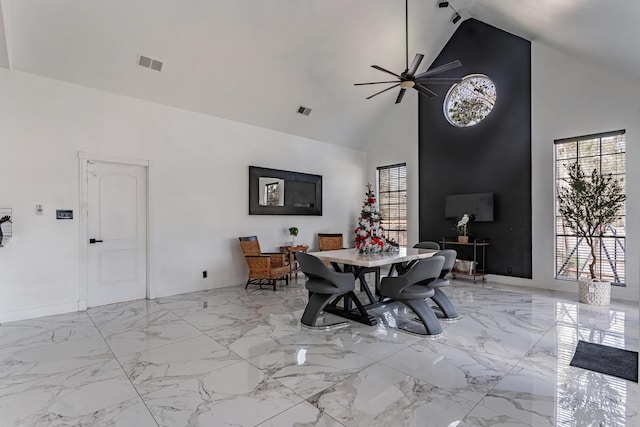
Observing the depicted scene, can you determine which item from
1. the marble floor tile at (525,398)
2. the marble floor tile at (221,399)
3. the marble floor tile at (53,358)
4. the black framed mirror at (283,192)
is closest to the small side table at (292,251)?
the black framed mirror at (283,192)

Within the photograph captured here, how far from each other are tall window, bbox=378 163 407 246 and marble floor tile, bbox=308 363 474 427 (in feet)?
17.8

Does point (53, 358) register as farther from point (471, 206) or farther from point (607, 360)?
point (471, 206)

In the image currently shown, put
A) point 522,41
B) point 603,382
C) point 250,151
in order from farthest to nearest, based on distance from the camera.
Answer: point 250,151 → point 522,41 → point 603,382

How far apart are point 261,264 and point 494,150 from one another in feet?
16.2

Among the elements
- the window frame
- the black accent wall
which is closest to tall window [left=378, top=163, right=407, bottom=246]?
the window frame

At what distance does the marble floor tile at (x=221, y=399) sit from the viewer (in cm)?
202

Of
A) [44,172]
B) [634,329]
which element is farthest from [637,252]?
[44,172]

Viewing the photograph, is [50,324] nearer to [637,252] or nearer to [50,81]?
[50,81]

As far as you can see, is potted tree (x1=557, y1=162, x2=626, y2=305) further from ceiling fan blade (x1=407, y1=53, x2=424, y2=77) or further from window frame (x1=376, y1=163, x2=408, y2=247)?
window frame (x1=376, y1=163, x2=408, y2=247)

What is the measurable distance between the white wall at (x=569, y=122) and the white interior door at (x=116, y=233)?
6.71 metres

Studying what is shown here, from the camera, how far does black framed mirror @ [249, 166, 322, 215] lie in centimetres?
623

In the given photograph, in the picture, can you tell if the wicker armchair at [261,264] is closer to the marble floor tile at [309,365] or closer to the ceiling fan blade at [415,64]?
the marble floor tile at [309,365]

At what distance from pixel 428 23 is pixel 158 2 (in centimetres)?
463

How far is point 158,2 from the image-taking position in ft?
12.6
